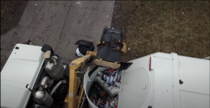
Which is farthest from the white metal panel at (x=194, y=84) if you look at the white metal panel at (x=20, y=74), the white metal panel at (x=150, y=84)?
the white metal panel at (x=20, y=74)

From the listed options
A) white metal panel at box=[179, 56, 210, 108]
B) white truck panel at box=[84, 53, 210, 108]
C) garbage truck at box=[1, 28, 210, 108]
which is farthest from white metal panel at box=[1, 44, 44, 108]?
white metal panel at box=[179, 56, 210, 108]

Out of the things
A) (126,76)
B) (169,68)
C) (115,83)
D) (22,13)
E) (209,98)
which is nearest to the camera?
(209,98)

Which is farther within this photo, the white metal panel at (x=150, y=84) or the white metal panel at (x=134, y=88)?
the white metal panel at (x=134, y=88)

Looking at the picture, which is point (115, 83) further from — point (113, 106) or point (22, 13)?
point (22, 13)

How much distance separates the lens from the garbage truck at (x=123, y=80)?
2.23 meters

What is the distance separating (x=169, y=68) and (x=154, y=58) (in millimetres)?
264

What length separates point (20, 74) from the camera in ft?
8.34

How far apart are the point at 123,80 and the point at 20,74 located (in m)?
1.73

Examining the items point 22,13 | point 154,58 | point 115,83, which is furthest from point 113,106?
point 22,13

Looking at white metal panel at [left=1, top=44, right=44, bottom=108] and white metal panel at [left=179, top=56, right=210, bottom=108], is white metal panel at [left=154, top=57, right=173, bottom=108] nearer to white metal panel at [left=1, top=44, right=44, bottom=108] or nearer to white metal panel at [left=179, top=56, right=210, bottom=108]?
white metal panel at [left=179, top=56, right=210, bottom=108]

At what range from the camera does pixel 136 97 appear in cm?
244

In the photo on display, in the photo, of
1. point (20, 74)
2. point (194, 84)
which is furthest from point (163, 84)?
point (20, 74)

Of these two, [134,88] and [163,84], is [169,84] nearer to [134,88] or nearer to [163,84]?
[163,84]

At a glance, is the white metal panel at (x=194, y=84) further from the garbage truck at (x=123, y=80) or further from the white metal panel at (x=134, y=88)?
the white metal panel at (x=134, y=88)
